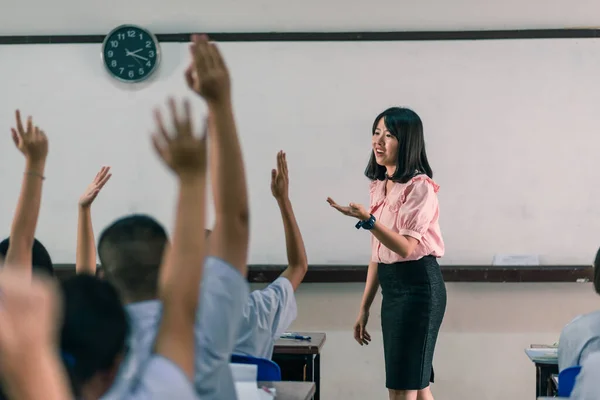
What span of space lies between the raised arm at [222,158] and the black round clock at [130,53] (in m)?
3.31

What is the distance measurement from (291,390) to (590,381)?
851mm

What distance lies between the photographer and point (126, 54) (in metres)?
4.36

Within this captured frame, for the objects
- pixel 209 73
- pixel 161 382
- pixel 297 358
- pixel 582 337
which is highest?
pixel 209 73

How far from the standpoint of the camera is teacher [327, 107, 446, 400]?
2961mm

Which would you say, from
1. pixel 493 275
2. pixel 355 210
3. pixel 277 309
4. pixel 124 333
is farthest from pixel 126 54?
pixel 124 333

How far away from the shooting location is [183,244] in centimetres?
93

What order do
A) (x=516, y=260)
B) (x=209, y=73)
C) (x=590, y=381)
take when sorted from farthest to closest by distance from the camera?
(x=516, y=260) → (x=590, y=381) → (x=209, y=73)

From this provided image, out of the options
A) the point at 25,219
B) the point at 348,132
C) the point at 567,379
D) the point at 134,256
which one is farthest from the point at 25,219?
the point at 348,132

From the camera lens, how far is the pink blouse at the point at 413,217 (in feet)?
9.75

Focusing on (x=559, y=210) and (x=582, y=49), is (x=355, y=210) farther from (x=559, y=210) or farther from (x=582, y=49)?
(x=582, y=49)

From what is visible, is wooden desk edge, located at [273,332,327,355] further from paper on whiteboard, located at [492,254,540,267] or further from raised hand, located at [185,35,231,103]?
raised hand, located at [185,35,231,103]

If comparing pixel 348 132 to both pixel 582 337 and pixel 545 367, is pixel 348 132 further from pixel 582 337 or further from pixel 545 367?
pixel 582 337

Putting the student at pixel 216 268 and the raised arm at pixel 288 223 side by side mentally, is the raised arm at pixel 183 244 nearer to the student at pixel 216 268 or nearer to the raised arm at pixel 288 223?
the student at pixel 216 268

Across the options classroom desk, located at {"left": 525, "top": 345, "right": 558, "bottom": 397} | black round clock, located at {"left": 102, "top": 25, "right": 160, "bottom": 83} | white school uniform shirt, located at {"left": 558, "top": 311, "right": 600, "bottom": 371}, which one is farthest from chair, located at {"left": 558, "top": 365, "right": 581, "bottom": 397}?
black round clock, located at {"left": 102, "top": 25, "right": 160, "bottom": 83}
